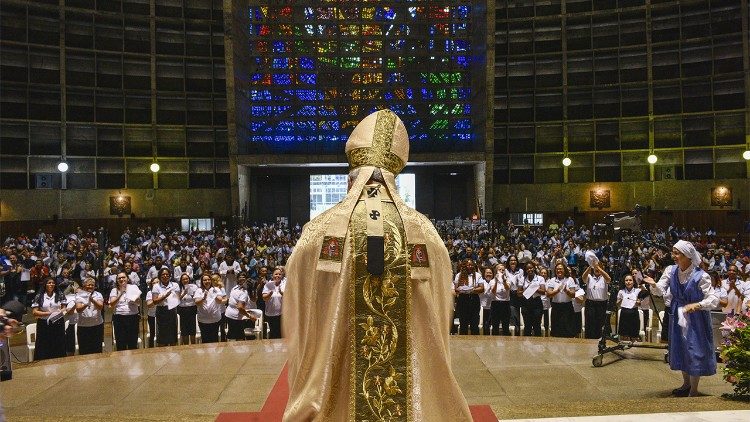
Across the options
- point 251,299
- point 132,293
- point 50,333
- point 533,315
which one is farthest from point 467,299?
point 50,333

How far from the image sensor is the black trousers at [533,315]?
11266mm

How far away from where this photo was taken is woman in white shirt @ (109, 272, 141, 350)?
10188 millimetres

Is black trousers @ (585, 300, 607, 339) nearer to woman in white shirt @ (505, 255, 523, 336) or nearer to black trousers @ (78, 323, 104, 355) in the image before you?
woman in white shirt @ (505, 255, 523, 336)

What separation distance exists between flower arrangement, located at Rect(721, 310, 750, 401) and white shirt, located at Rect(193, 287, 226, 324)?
7319 mm

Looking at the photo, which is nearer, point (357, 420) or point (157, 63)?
point (357, 420)

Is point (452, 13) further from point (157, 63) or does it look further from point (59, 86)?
point (59, 86)

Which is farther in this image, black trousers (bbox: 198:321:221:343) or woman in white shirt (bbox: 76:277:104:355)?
black trousers (bbox: 198:321:221:343)

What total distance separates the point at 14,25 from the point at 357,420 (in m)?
28.4

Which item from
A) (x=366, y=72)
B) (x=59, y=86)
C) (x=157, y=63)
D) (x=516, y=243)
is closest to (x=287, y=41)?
(x=366, y=72)

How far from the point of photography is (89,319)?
9.98 meters

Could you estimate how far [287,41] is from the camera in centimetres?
3056

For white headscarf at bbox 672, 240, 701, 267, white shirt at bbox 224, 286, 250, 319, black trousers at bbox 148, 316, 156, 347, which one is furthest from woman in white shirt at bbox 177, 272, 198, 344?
white headscarf at bbox 672, 240, 701, 267

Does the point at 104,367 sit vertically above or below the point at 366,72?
below

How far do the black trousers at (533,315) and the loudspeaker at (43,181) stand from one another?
22706mm
